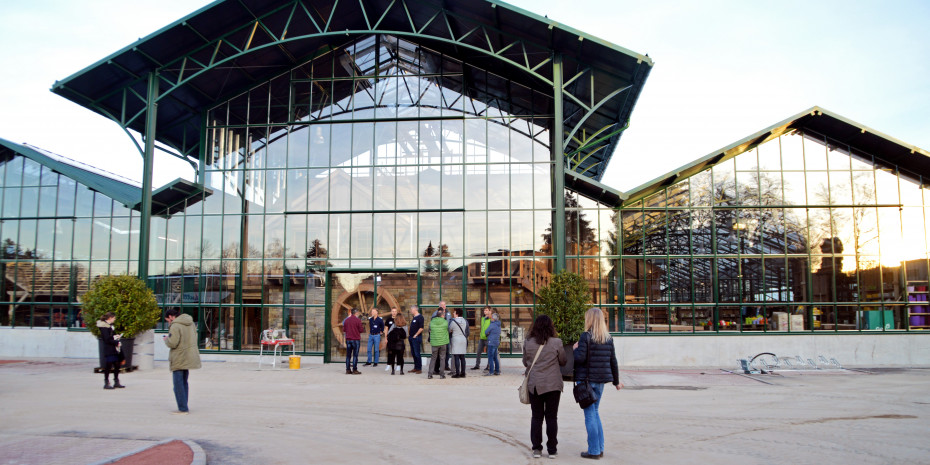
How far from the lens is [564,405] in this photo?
11.8 meters

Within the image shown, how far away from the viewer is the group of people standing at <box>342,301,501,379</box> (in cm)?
1645

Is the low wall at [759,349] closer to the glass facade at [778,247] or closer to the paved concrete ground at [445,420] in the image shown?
the glass facade at [778,247]

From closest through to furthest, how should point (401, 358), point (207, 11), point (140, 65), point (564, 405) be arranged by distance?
point (564, 405)
point (401, 358)
point (207, 11)
point (140, 65)

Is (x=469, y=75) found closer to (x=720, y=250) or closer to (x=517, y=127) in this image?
(x=517, y=127)

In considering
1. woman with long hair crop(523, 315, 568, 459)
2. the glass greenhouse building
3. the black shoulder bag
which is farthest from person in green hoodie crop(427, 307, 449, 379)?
the black shoulder bag

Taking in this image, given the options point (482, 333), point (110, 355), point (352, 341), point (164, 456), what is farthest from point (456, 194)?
point (164, 456)

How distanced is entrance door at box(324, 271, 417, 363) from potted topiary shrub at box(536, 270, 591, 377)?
15.4 ft

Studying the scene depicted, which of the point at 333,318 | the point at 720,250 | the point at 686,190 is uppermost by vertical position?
the point at 686,190

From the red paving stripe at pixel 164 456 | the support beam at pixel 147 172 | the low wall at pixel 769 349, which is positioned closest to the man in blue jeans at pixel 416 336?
the low wall at pixel 769 349

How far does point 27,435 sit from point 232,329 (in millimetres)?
11867

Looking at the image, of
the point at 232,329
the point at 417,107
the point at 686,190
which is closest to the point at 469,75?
the point at 417,107

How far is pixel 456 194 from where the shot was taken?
802 inches

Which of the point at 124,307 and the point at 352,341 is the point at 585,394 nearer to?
the point at 352,341

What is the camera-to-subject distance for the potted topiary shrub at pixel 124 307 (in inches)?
684
